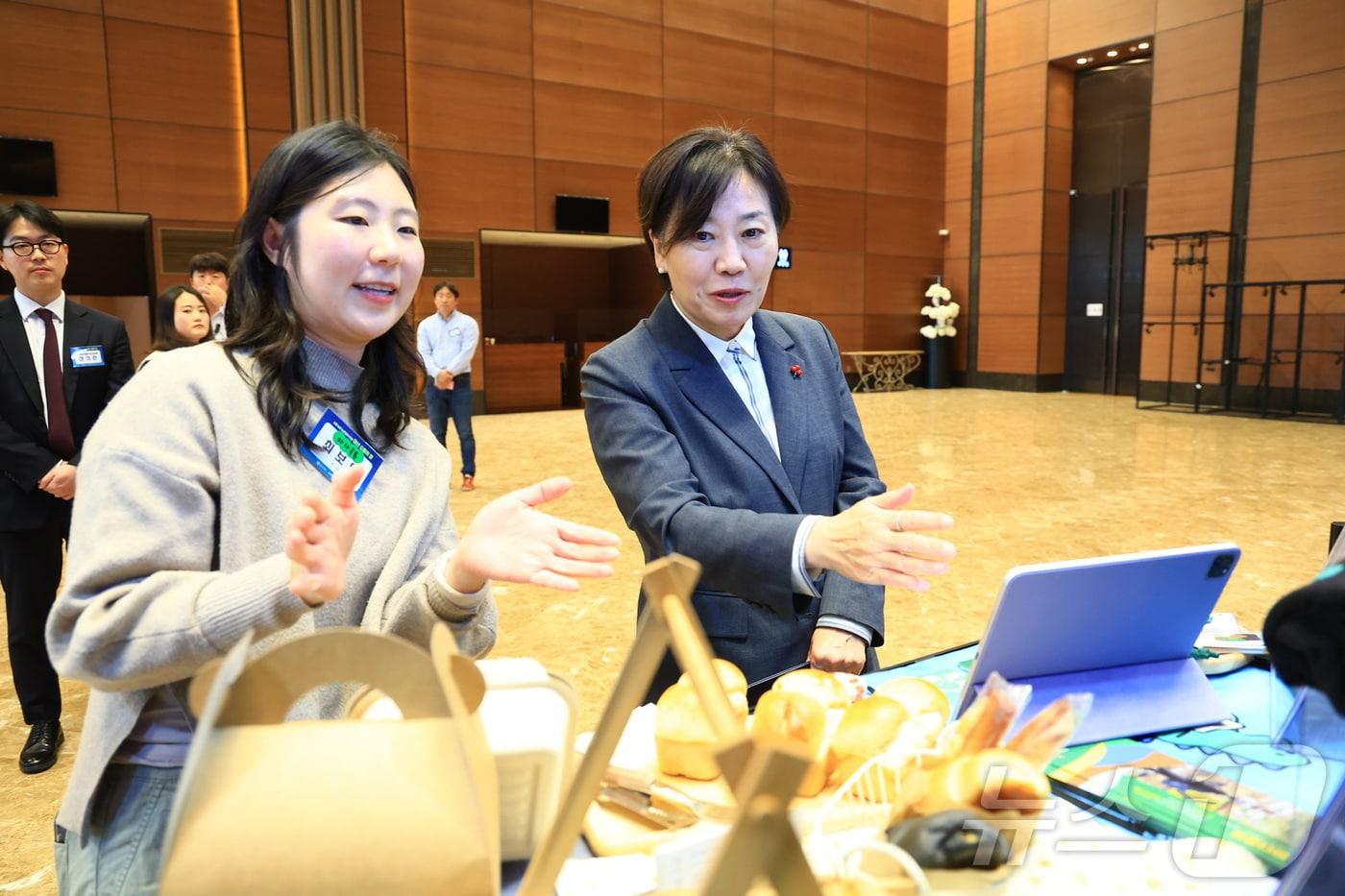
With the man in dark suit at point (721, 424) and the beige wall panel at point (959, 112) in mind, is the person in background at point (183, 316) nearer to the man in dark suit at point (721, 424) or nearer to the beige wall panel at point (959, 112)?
the man in dark suit at point (721, 424)

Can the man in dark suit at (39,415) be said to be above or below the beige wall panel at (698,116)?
below

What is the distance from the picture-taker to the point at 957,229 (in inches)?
619

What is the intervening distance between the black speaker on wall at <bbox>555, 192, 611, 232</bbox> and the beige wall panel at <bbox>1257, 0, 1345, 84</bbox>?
8.52m

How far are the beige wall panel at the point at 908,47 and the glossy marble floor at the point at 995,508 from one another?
701cm

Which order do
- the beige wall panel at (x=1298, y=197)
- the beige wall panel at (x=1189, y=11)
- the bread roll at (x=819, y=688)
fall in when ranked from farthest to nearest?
1. the beige wall panel at (x=1189, y=11)
2. the beige wall panel at (x=1298, y=197)
3. the bread roll at (x=819, y=688)

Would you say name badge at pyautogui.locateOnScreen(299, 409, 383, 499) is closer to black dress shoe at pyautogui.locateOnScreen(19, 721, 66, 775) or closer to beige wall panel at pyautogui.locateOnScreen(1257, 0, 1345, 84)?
black dress shoe at pyautogui.locateOnScreen(19, 721, 66, 775)

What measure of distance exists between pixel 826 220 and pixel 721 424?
44.6 feet

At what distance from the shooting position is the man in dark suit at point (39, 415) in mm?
2869

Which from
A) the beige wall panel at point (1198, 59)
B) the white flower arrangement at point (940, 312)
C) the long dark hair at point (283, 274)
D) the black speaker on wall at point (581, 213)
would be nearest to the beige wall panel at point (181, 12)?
the black speaker on wall at point (581, 213)

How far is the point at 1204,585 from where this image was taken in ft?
3.65

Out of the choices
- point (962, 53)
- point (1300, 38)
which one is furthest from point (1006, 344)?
point (1300, 38)

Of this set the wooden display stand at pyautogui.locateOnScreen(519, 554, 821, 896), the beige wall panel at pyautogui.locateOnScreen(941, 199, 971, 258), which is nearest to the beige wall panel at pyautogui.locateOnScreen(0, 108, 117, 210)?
the wooden display stand at pyautogui.locateOnScreen(519, 554, 821, 896)

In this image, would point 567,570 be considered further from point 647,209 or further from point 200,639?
point 647,209

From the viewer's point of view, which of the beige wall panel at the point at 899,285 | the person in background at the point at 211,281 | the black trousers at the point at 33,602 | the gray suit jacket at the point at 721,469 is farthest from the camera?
the beige wall panel at the point at 899,285
